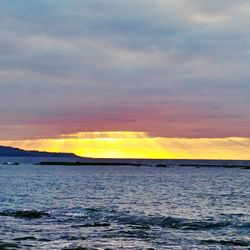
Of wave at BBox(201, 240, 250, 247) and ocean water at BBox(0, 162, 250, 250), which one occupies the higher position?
ocean water at BBox(0, 162, 250, 250)

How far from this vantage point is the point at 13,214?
51344 mm

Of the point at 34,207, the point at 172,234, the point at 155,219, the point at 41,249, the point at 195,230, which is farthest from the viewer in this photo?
the point at 34,207

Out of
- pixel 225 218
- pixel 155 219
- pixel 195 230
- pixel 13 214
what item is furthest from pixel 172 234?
pixel 13 214

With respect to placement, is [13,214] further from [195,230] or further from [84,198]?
[84,198]

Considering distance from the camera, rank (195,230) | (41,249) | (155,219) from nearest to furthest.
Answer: (41,249)
(195,230)
(155,219)

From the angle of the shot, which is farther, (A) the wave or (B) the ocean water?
(A) the wave

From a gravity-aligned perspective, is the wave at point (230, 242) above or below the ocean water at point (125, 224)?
below

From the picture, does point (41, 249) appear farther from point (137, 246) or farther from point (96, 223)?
point (96, 223)

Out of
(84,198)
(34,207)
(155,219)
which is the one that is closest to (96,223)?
(155,219)

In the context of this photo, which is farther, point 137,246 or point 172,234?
point 172,234

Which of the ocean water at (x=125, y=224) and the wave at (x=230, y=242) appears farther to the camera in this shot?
the wave at (x=230, y=242)

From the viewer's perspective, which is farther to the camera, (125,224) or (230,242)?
(125,224)

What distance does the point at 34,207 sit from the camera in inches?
2445

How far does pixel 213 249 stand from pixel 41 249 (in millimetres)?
10284
